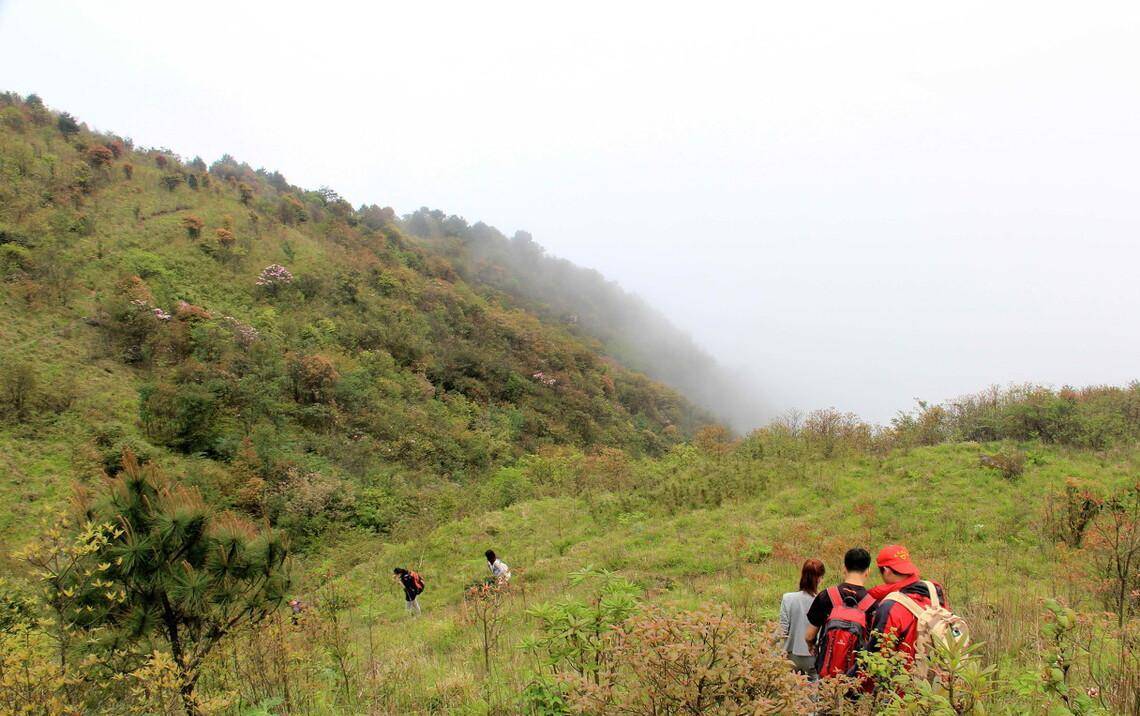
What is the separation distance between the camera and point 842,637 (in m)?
3.28

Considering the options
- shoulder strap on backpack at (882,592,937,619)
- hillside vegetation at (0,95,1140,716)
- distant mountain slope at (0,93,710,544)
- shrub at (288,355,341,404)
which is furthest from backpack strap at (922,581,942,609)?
shrub at (288,355,341,404)

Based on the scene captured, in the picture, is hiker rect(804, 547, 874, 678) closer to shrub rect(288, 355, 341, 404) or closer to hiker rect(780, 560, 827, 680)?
hiker rect(780, 560, 827, 680)

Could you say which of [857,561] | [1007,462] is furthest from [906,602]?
[1007,462]

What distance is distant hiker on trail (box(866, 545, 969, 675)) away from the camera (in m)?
2.95

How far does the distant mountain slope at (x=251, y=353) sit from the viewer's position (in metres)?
15.4

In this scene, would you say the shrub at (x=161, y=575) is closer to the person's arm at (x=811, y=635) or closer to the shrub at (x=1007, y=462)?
the person's arm at (x=811, y=635)

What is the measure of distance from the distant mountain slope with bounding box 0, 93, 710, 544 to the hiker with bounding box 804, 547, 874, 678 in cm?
1272

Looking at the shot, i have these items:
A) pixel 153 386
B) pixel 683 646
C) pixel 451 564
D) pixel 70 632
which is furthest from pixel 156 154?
pixel 683 646

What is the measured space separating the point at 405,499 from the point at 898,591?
14803mm

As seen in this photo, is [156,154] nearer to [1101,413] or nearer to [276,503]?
[276,503]

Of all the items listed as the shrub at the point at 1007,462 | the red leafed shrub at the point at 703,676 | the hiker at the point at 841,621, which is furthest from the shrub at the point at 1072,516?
the red leafed shrub at the point at 703,676

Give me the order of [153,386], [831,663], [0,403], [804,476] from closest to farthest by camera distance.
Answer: [831,663] → [804,476] → [0,403] → [153,386]

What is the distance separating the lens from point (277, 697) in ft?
11.9

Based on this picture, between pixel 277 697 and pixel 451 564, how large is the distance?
7898mm
